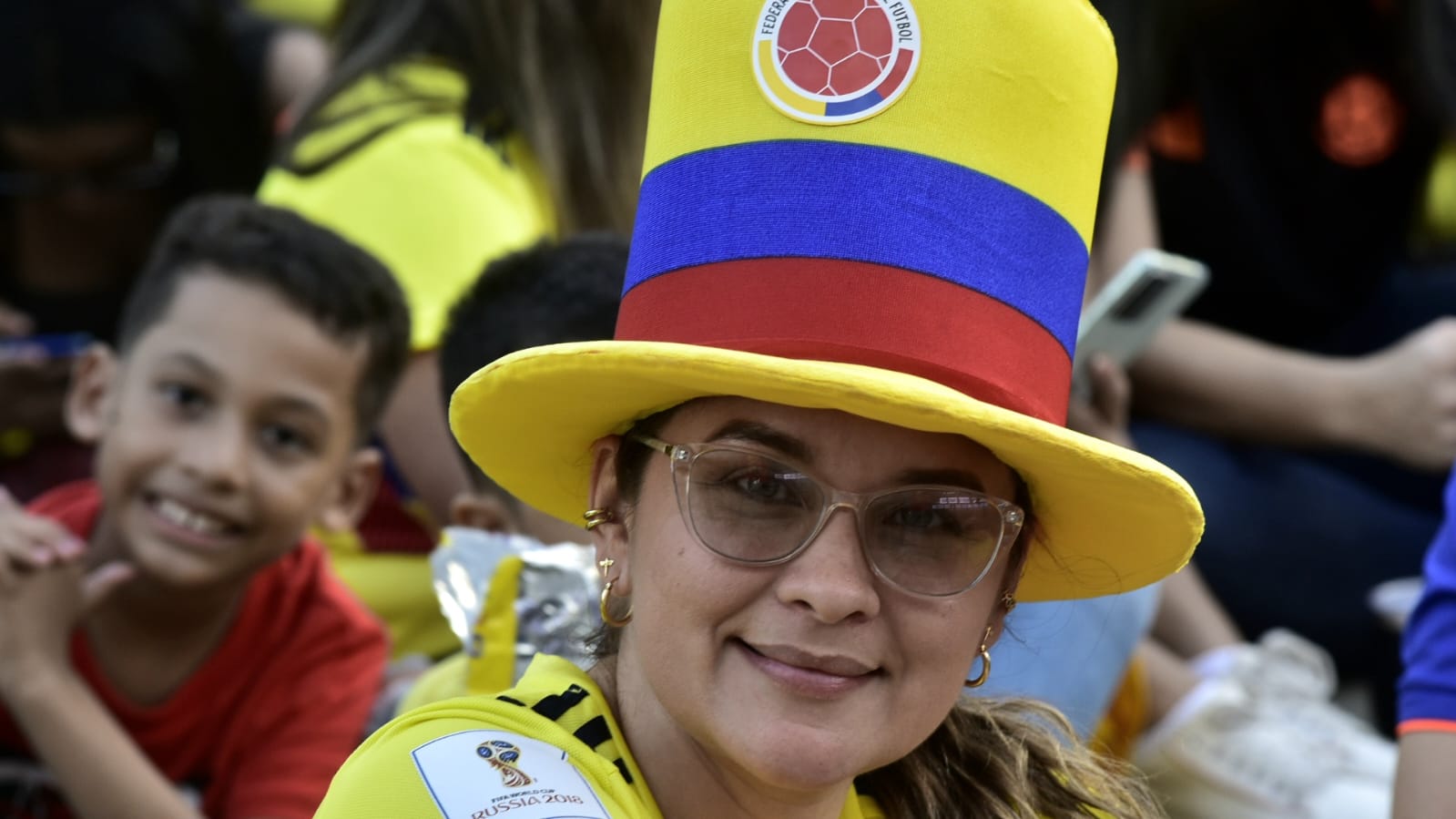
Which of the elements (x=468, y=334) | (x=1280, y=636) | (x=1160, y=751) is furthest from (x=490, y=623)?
(x=1280, y=636)

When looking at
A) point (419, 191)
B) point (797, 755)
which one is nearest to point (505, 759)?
point (797, 755)

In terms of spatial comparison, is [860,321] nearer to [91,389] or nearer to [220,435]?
[220,435]

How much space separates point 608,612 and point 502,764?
1.03 feet

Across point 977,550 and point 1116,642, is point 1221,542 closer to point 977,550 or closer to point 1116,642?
point 1116,642

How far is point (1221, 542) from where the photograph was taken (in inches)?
153

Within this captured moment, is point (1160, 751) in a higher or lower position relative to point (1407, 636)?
lower

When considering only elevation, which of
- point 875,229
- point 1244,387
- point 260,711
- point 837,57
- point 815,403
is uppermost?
point 837,57

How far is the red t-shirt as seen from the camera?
2.91m

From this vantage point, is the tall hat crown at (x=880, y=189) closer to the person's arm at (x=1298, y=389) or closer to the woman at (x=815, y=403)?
the woman at (x=815, y=403)

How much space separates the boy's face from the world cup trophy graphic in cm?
139

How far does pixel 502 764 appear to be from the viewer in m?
1.61

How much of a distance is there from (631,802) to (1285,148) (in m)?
3.32

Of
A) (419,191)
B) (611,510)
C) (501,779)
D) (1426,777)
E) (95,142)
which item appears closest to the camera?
(501,779)

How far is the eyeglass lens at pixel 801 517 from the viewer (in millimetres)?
1682
